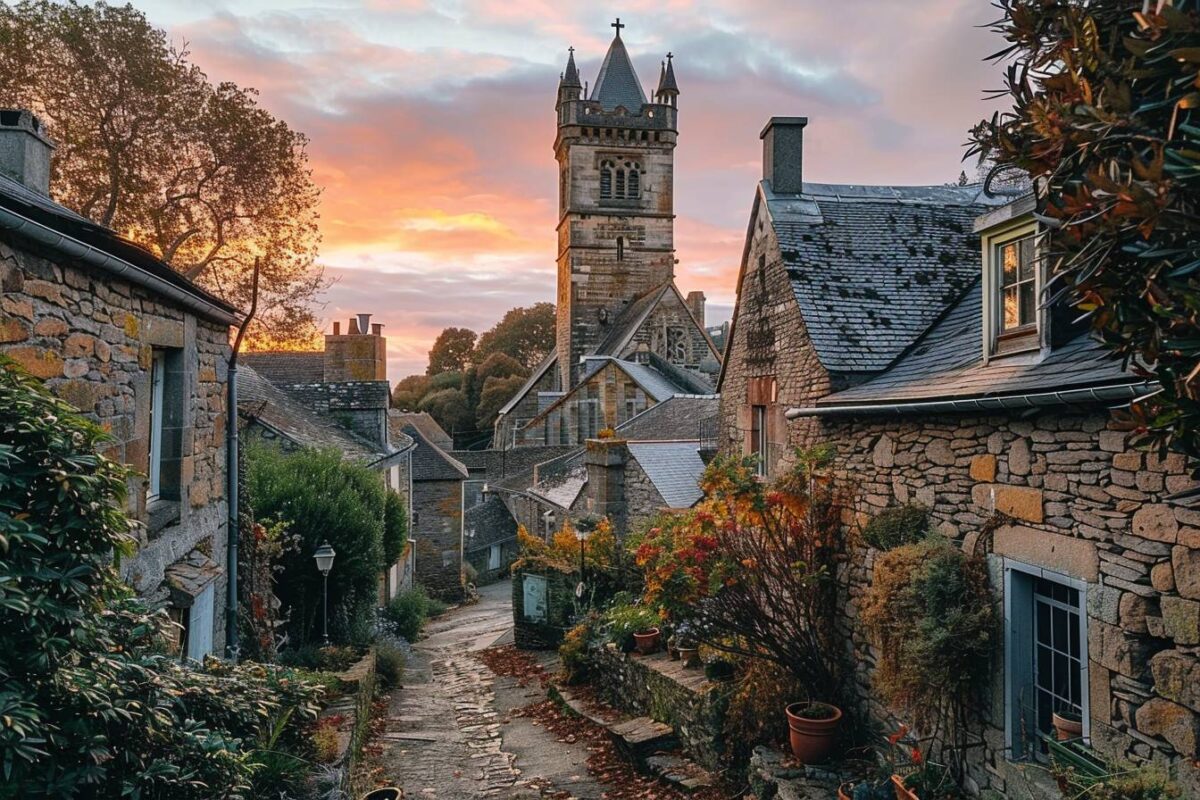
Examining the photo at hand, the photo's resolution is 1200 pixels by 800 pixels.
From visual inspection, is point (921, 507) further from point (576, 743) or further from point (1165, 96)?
point (576, 743)

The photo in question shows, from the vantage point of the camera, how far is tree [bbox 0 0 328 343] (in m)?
15.1

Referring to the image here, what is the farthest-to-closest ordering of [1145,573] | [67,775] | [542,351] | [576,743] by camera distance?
1. [542,351]
2. [576,743]
3. [1145,573]
4. [67,775]

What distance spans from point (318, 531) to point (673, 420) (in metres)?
14.1

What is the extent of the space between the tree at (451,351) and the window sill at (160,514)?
225 feet

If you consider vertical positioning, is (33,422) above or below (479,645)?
above

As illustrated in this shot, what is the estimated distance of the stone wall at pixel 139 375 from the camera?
4535 millimetres

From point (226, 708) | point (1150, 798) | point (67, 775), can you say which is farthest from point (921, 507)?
point (67, 775)

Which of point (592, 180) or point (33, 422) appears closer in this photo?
point (33, 422)

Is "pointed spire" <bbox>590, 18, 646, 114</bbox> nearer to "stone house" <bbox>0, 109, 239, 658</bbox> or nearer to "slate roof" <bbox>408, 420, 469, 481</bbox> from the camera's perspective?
"slate roof" <bbox>408, 420, 469, 481</bbox>

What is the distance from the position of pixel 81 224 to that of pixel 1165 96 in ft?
18.4

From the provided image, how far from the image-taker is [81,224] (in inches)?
193

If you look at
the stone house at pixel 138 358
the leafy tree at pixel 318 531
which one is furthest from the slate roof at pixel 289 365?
the stone house at pixel 138 358

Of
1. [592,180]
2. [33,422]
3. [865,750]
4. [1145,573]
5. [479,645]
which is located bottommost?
[479,645]

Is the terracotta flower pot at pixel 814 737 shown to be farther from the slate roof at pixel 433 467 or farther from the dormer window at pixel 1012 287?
the slate roof at pixel 433 467
